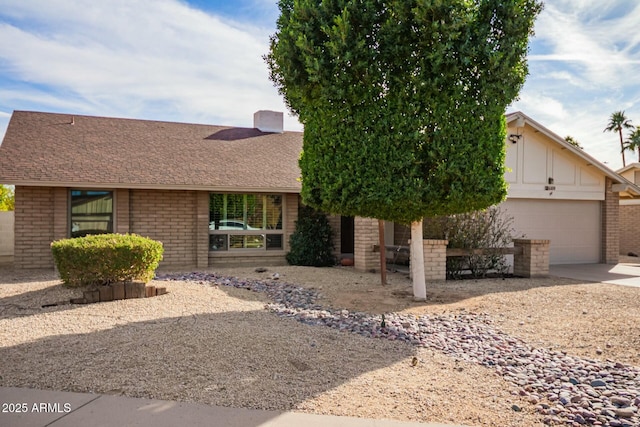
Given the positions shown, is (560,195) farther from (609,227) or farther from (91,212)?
(91,212)

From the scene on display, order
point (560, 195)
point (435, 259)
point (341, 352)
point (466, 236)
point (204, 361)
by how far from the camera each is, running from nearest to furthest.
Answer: point (204, 361), point (341, 352), point (435, 259), point (466, 236), point (560, 195)

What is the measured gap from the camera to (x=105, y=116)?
16578 millimetres

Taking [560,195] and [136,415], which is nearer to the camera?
[136,415]

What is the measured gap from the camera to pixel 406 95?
7781 mm

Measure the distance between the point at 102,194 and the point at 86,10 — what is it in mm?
5071

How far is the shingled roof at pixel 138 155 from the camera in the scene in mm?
12438

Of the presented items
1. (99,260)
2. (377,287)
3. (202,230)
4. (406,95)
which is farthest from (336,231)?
(99,260)

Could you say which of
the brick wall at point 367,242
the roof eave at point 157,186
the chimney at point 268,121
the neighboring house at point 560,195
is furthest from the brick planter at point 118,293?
the chimney at point 268,121

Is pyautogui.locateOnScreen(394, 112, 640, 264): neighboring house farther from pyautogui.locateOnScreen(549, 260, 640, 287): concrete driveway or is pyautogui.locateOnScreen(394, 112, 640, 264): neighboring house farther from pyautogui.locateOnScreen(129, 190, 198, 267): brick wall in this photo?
pyautogui.locateOnScreen(129, 190, 198, 267): brick wall

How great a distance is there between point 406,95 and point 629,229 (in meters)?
20.2

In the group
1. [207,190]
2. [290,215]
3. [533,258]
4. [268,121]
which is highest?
[268,121]

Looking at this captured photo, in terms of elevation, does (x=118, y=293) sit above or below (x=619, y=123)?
below

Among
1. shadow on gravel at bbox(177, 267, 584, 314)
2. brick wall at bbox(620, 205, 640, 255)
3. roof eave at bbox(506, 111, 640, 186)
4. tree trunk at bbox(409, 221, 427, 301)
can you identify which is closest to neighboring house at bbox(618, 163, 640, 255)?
brick wall at bbox(620, 205, 640, 255)

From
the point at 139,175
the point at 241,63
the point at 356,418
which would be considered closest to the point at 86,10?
the point at 241,63
